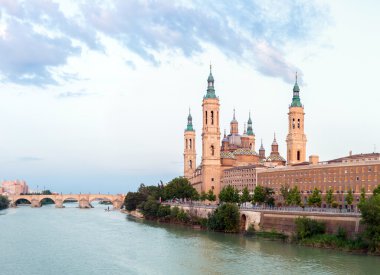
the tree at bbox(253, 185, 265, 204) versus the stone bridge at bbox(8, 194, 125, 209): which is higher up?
the tree at bbox(253, 185, 265, 204)

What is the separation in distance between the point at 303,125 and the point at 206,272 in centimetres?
7404

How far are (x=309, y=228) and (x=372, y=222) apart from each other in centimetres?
951

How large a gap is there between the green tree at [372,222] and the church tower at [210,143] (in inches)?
2748

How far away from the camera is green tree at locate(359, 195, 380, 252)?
46.5 metres

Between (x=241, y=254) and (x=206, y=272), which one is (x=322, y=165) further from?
(x=206, y=272)

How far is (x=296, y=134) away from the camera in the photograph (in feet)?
366

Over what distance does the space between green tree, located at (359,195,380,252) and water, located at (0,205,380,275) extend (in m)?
1.43

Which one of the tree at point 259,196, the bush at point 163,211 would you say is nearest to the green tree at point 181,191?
the bush at point 163,211

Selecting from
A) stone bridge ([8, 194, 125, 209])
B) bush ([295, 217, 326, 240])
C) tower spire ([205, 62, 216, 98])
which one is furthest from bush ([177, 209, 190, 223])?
stone bridge ([8, 194, 125, 209])

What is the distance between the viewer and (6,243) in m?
60.8

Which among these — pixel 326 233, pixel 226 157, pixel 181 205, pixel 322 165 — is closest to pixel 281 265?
pixel 326 233

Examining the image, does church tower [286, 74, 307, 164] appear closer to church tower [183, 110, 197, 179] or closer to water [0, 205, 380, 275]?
water [0, 205, 380, 275]

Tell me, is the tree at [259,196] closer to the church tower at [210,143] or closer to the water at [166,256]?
the water at [166,256]

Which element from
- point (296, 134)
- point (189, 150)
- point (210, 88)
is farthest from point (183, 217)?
point (189, 150)
